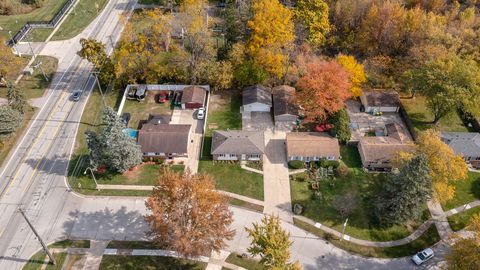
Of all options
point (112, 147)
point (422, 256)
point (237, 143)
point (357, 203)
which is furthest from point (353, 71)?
point (112, 147)

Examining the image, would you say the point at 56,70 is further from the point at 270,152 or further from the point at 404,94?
the point at 404,94

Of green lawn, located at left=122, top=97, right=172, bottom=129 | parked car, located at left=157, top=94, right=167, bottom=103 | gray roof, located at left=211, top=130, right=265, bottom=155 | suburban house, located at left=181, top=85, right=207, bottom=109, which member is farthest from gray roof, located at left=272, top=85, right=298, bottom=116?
parked car, located at left=157, top=94, right=167, bottom=103

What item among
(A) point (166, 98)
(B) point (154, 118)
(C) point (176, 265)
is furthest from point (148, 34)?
(C) point (176, 265)

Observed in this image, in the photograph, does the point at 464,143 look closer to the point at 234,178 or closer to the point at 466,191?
the point at 466,191

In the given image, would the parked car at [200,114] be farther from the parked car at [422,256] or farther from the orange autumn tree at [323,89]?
the parked car at [422,256]

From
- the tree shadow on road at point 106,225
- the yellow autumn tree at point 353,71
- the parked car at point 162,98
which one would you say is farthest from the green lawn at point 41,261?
the yellow autumn tree at point 353,71

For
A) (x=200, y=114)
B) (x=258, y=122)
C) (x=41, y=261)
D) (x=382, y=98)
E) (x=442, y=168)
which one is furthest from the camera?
(x=382, y=98)
